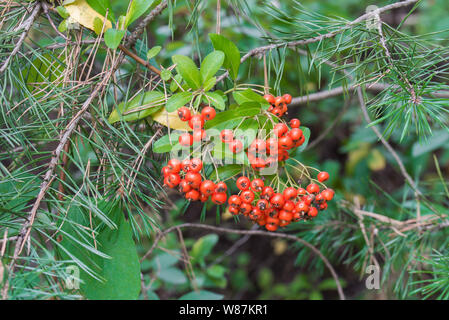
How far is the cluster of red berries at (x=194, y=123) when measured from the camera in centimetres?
56

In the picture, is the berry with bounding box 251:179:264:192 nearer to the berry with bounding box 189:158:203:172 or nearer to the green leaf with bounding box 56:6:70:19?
the berry with bounding box 189:158:203:172

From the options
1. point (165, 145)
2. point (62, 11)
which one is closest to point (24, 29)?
point (62, 11)

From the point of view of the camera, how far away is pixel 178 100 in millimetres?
584

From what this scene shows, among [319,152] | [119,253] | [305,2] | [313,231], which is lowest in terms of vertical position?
[119,253]

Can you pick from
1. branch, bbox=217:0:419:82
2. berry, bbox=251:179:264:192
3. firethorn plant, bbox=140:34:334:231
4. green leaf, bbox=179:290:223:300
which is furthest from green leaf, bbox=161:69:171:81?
green leaf, bbox=179:290:223:300

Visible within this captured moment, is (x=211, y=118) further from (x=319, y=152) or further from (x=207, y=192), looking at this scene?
(x=319, y=152)

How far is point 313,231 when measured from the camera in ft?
4.04

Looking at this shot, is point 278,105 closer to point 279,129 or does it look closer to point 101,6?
point 279,129

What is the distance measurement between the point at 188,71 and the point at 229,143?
135 millimetres

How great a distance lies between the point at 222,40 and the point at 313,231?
31.7 inches

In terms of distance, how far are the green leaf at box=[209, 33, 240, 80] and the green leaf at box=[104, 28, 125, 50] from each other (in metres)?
0.14

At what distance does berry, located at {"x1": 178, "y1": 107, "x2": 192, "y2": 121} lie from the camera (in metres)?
0.57
